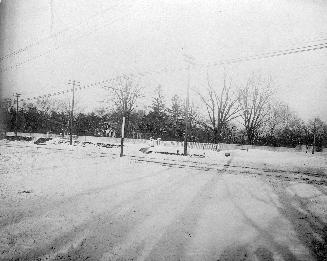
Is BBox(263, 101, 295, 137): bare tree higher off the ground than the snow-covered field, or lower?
higher

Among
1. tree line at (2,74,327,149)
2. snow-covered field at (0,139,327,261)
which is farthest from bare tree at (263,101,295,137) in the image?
snow-covered field at (0,139,327,261)

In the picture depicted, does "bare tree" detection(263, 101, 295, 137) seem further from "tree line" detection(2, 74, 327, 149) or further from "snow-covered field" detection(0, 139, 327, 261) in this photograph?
"snow-covered field" detection(0, 139, 327, 261)

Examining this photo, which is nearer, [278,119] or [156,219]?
[156,219]

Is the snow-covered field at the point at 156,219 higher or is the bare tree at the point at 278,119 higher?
the bare tree at the point at 278,119

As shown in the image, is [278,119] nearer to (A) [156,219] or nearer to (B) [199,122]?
(B) [199,122]

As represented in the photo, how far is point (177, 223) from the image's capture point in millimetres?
5566

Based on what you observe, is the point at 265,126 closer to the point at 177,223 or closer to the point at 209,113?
the point at 209,113

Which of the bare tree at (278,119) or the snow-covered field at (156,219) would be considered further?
the bare tree at (278,119)

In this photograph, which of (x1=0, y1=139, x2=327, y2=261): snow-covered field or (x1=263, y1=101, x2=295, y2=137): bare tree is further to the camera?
(x1=263, y1=101, x2=295, y2=137): bare tree

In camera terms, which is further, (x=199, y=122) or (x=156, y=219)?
(x=199, y=122)

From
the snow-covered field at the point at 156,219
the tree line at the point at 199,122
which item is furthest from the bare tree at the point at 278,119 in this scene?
the snow-covered field at the point at 156,219

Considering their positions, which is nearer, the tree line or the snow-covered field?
the snow-covered field

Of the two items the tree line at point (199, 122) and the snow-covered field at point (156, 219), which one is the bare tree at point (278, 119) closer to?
the tree line at point (199, 122)

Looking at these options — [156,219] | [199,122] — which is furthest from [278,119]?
[156,219]
